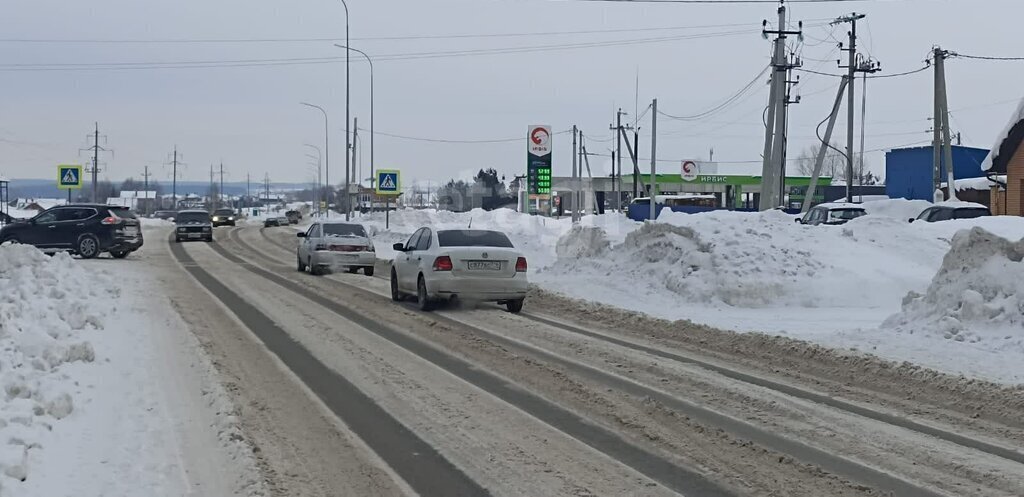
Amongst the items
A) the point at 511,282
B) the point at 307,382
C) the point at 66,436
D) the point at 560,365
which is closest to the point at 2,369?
the point at 66,436

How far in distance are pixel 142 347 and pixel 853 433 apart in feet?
27.4

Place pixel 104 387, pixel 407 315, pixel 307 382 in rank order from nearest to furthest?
pixel 104 387 < pixel 307 382 < pixel 407 315

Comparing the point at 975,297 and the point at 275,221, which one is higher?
the point at 975,297

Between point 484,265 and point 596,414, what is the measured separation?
29.1 ft

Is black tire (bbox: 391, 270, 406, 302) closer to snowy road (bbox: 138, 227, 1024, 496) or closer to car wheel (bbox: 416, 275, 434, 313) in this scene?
car wheel (bbox: 416, 275, 434, 313)

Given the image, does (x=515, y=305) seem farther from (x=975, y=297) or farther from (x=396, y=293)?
(x=975, y=297)

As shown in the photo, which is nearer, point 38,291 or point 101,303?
point 38,291

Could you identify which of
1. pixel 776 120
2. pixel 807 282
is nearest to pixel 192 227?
pixel 776 120

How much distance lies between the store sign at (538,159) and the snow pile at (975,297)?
29983 millimetres

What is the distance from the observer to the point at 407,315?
648 inches

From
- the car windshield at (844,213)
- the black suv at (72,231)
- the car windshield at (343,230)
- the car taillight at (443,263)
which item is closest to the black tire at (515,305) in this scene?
the car taillight at (443,263)

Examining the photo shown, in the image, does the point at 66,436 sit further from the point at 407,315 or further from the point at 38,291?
the point at 407,315

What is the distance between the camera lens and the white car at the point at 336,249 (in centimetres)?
2672

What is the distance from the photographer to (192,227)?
47594 mm
